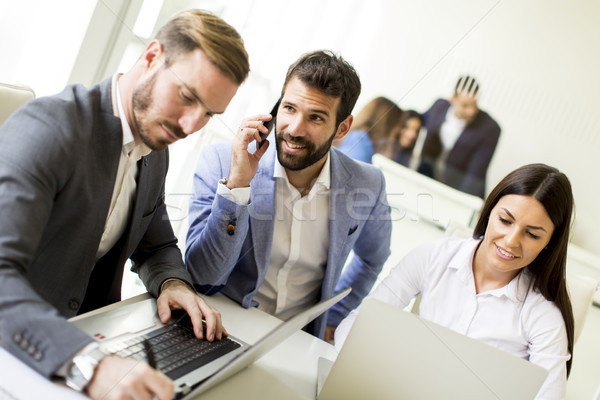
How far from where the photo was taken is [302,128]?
3.91 feet

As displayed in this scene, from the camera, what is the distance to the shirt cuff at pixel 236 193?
107 centimetres

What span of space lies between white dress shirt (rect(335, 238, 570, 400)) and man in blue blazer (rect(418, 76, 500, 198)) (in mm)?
695

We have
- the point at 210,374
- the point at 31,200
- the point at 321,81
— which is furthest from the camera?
the point at 321,81

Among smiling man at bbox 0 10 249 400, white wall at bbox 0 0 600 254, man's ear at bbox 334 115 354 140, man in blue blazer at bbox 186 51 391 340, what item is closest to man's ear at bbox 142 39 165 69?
smiling man at bbox 0 10 249 400

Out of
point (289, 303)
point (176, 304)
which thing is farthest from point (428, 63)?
point (176, 304)

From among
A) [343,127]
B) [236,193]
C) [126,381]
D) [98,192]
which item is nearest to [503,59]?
[343,127]

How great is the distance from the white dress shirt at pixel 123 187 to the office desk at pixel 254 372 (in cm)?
12

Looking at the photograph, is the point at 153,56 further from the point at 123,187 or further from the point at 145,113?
the point at 123,187

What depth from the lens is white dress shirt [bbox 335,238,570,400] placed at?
120 cm

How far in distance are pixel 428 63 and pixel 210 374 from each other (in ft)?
5.46

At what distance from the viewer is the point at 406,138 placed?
7.11ft

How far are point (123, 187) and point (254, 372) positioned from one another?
14.9 inches

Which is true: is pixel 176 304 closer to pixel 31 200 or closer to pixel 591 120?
pixel 31 200

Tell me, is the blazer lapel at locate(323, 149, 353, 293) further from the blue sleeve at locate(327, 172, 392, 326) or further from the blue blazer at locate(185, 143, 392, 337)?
the blue sleeve at locate(327, 172, 392, 326)
